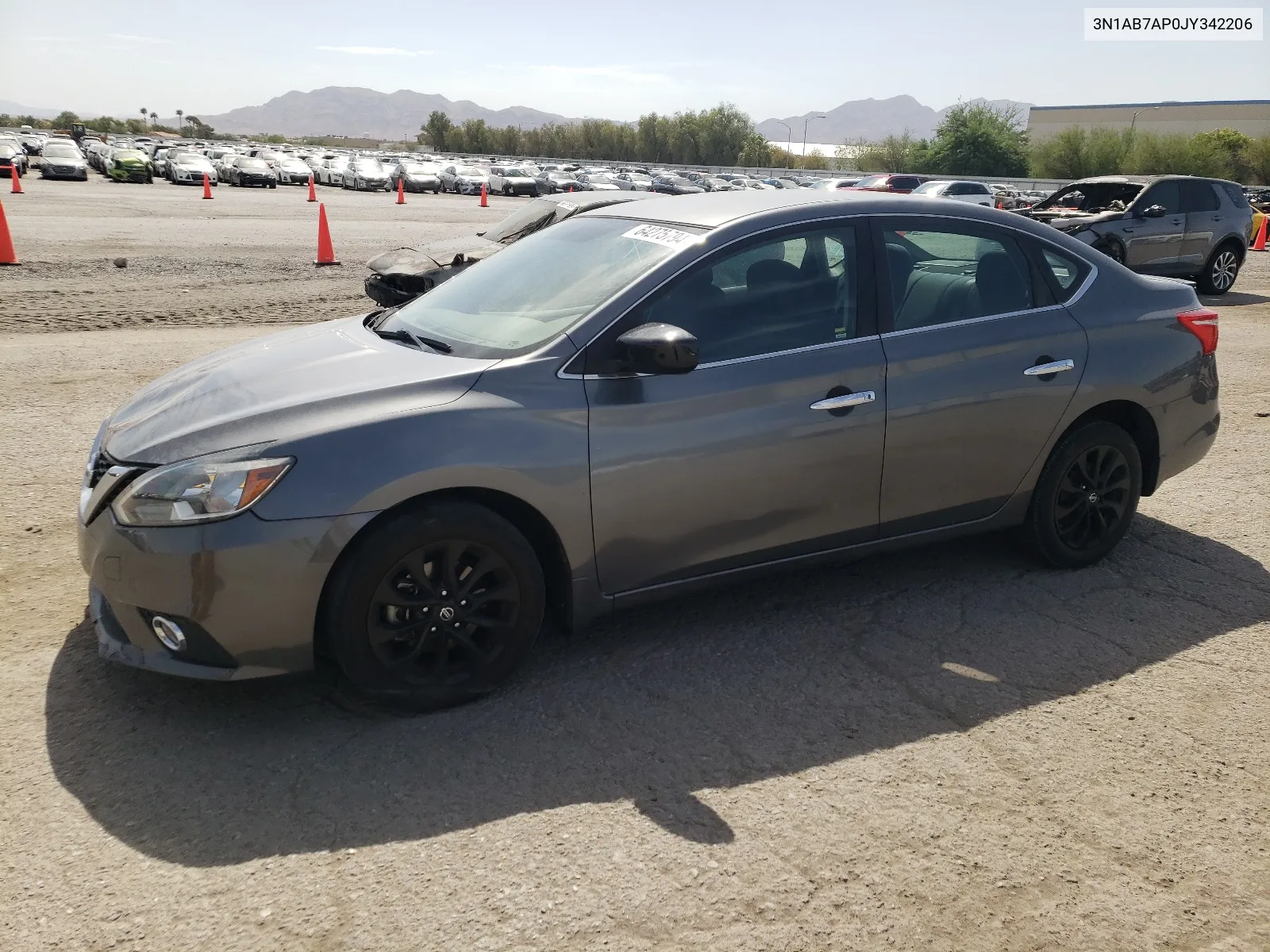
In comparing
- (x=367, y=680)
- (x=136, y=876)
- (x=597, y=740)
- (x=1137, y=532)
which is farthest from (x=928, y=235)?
(x=136, y=876)

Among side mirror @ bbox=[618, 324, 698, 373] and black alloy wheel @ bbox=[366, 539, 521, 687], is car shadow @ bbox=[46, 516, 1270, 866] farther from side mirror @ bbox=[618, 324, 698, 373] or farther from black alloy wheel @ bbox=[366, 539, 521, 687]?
side mirror @ bbox=[618, 324, 698, 373]

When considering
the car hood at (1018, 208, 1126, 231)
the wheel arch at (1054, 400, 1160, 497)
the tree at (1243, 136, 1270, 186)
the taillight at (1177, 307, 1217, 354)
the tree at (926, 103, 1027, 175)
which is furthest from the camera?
the tree at (926, 103, 1027, 175)

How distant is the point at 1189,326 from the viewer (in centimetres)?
520

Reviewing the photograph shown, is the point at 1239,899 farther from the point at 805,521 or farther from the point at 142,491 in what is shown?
the point at 142,491

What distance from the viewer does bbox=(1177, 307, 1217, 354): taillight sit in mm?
5196

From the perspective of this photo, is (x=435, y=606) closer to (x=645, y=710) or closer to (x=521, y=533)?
(x=521, y=533)

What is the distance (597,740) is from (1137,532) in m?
3.56

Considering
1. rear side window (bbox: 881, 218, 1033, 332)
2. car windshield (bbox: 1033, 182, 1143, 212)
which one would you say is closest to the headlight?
rear side window (bbox: 881, 218, 1033, 332)

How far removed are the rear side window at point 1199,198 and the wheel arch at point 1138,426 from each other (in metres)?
12.3

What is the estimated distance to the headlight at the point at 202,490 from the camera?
3340 mm

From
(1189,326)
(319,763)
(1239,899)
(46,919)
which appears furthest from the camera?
(1189,326)

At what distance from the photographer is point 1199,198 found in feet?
51.6

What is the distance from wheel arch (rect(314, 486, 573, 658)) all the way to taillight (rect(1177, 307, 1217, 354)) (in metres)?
3.35

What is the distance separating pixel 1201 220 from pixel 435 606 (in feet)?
51.2
